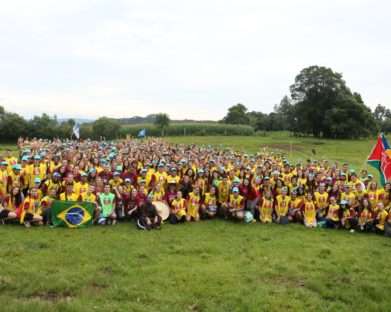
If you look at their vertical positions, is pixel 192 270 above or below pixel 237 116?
below

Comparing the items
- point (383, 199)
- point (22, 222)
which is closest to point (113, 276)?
point (22, 222)

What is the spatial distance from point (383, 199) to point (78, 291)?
9664 millimetres

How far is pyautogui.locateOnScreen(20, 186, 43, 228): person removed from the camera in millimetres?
10852

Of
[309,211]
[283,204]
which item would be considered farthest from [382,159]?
[283,204]

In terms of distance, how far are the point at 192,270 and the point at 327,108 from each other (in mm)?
69391

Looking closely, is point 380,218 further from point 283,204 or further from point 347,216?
point 283,204

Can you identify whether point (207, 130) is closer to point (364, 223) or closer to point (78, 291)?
point (364, 223)

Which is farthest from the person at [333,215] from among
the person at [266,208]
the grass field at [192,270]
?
the person at [266,208]

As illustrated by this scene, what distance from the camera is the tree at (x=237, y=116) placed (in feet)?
344

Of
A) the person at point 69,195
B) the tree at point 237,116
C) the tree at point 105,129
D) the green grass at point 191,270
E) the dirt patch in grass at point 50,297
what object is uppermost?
the tree at point 237,116

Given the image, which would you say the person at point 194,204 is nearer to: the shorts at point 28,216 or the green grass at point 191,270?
the green grass at point 191,270

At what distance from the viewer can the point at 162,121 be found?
7712cm

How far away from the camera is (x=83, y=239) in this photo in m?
9.75

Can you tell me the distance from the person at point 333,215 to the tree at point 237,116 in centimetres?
9346
